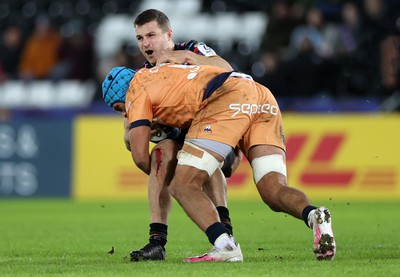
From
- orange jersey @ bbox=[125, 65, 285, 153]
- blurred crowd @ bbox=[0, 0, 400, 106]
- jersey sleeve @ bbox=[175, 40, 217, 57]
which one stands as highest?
blurred crowd @ bbox=[0, 0, 400, 106]

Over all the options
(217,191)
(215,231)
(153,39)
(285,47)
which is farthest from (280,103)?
(215,231)

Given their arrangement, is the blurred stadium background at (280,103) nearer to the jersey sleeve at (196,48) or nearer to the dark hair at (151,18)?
the jersey sleeve at (196,48)

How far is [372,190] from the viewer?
50.7 ft

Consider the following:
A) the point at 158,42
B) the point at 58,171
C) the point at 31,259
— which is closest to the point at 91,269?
the point at 31,259

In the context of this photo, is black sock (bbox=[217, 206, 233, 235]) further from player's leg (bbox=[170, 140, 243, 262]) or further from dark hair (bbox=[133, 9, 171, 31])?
dark hair (bbox=[133, 9, 171, 31])

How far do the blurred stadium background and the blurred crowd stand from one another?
22mm

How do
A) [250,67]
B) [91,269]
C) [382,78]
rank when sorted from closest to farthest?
[91,269], [382,78], [250,67]

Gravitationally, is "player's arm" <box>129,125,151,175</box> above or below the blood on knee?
above

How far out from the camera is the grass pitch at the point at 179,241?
6664mm

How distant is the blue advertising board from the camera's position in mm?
16531

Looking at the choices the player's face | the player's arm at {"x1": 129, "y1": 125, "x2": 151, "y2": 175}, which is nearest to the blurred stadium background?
the player's face

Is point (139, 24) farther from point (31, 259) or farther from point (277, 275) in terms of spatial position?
point (277, 275)

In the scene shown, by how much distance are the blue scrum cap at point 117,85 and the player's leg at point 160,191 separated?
47 cm

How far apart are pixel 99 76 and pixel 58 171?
326 centimetres
